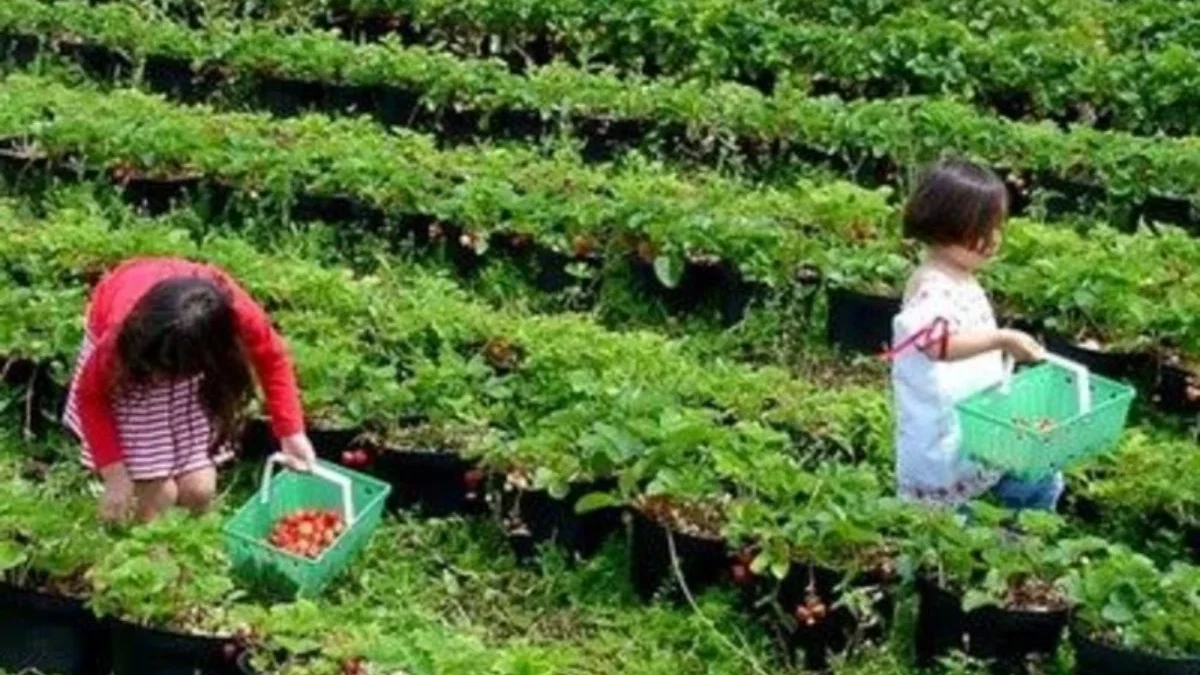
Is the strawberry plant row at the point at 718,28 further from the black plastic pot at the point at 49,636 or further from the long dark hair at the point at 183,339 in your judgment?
the black plastic pot at the point at 49,636

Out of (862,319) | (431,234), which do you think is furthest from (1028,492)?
(431,234)

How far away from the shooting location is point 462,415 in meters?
7.40

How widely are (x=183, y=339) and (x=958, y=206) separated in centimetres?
225

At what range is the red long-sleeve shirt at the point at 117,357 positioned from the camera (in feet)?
20.7

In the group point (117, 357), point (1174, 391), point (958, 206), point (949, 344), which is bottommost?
point (1174, 391)

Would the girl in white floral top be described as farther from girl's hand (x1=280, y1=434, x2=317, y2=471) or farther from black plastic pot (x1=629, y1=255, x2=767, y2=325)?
black plastic pot (x1=629, y1=255, x2=767, y2=325)

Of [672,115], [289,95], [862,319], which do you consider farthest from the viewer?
[289,95]

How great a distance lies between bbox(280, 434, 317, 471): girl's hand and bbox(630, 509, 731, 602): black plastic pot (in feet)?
3.32

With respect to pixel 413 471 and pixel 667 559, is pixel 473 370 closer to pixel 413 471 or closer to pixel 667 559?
pixel 413 471

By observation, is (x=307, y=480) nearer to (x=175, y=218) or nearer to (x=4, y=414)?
(x=4, y=414)

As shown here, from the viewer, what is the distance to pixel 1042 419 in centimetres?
645

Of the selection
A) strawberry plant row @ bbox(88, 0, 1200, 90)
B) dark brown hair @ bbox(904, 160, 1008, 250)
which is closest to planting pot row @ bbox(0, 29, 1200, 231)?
strawberry plant row @ bbox(88, 0, 1200, 90)

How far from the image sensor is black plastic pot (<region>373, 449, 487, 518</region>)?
23.8ft

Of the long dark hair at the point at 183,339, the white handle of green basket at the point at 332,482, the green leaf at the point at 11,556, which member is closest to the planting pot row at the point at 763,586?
the white handle of green basket at the point at 332,482
